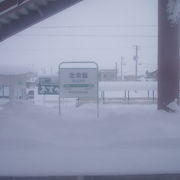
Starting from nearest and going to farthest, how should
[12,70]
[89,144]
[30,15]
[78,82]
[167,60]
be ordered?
1. [89,144]
2. [78,82]
3. [167,60]
4. [30,15]
5. [12,70]

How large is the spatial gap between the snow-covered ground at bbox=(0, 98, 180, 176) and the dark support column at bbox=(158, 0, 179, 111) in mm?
1149

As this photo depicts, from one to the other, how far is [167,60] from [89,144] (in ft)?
15.3

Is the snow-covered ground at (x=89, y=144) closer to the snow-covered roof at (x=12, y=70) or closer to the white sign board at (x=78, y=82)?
the white sign board at (x=78, y=82)

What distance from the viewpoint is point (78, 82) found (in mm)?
9461

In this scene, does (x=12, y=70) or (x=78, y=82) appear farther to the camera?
(x=12, y=70)

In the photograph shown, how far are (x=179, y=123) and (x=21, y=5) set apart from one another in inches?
214

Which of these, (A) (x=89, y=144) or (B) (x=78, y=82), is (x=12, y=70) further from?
(A) (x=89, y=144)

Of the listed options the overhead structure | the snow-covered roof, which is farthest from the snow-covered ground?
the snow-covered roof

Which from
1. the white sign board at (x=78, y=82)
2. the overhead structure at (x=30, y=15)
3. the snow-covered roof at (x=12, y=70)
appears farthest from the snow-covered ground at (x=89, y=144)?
the snow-covered roof at (x=12, y=70)

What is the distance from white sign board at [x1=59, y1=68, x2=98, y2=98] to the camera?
30.8ft

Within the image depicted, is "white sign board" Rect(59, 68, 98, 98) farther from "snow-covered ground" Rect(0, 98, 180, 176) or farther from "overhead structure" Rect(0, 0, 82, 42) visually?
"overhead structure" Rect(0, 0, 82, 42)

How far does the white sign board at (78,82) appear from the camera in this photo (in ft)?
30.8

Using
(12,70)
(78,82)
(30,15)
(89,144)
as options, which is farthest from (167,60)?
(12,70)

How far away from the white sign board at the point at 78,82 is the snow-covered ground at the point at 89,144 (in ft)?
3.47
